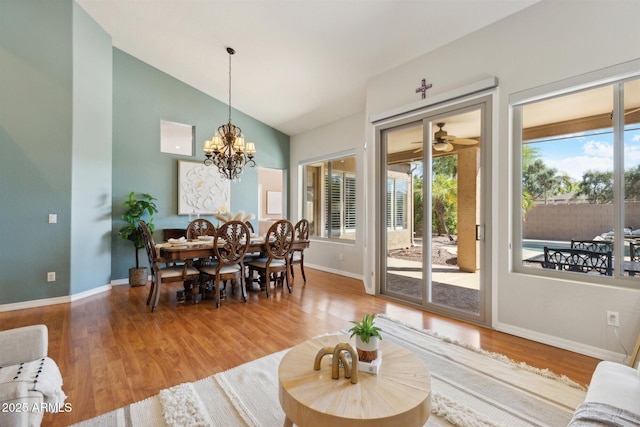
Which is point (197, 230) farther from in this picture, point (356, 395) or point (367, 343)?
point (356, 395)

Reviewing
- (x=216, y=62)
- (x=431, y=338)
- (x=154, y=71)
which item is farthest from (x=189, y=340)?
(x=154, y=71)

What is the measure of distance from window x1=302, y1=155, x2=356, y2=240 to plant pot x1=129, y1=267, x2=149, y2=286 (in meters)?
3.46

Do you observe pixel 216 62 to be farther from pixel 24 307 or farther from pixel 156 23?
pixel 24 307

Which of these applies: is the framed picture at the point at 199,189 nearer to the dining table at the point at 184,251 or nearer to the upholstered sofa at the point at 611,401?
the dining table at the point at 184,251

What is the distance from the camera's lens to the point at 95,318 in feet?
11.0

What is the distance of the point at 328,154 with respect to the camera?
6.22m

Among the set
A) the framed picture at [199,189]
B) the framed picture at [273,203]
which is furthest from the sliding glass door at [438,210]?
the framed picture at [273,203]

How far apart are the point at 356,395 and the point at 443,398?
3.18 feet

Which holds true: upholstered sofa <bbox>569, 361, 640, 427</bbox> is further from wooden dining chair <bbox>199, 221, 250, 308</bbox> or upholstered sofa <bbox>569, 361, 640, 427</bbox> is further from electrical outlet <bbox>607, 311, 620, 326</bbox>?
wooden dining chair <bbox>199, 221, 250, 308</bbox>

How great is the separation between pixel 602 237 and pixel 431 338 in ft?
5.89

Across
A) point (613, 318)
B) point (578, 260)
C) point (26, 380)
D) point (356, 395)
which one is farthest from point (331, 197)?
point (26, 380)

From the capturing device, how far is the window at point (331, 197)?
604 centimetres

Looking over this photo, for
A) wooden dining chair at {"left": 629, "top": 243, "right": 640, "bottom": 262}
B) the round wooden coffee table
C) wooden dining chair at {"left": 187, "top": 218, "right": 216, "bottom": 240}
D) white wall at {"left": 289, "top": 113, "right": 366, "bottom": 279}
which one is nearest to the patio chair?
wooden dining chair at {"left": 629, "top": 243, "right": 640, "bottom": 262}

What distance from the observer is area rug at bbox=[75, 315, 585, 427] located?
1680mm
